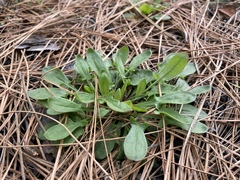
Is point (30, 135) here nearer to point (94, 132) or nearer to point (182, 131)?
point (94, 132)

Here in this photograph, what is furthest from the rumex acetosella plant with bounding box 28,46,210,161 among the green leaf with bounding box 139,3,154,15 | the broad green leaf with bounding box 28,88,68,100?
the green leaf with bounding box 139,3,154,15

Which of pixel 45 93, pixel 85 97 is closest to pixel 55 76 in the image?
pixel 45 93

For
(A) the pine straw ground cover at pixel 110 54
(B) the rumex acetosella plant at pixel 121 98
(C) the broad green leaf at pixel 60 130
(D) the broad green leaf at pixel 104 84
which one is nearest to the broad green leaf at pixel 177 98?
(B) the rumex acetosella plant at pixel 121 98

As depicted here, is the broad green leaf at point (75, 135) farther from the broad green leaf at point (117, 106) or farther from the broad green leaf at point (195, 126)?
the broad green leaf at point (195, 126)

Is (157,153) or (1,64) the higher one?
(1,64)

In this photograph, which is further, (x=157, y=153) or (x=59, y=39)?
(x=59, y=39)

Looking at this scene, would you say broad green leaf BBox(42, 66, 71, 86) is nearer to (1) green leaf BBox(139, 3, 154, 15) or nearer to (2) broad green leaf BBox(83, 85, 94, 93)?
(2) broad green leaf BBox(83, 85, 94, 93)

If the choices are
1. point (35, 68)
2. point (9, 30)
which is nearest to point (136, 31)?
point (35, 68)
